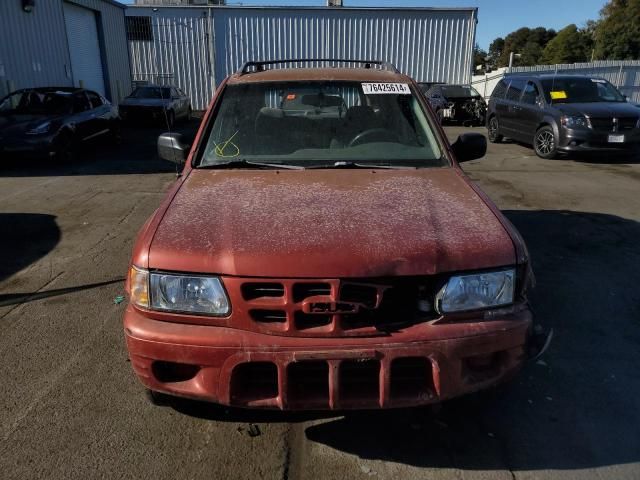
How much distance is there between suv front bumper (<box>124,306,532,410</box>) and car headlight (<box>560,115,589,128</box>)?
959 centimetres

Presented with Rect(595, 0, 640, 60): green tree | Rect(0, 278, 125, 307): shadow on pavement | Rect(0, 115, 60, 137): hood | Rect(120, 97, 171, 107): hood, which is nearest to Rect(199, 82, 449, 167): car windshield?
Rect(0, 278, 125, 307): shadow on pavement

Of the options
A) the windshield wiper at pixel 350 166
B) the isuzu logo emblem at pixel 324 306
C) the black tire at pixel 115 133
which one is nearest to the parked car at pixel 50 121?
the black tire at pixel 115 133

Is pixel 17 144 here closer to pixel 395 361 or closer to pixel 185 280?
pixel 185 280

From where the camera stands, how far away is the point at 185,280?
2264 mm

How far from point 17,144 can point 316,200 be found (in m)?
9.42

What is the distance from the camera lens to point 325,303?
2150 millimetres

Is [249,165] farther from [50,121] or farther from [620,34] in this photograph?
→ [620,34]

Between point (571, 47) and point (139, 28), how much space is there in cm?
4153

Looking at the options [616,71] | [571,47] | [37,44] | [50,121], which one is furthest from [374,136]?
[571,47]

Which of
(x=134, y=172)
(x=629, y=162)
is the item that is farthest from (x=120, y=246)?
(x=629, y=162)

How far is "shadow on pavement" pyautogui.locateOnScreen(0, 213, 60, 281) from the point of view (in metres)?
5.20

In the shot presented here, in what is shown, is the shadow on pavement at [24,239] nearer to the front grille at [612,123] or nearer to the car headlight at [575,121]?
the car headlight at [575,121]

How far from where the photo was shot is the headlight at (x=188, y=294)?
2.23 meters

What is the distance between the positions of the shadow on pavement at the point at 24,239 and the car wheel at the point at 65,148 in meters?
3.79
